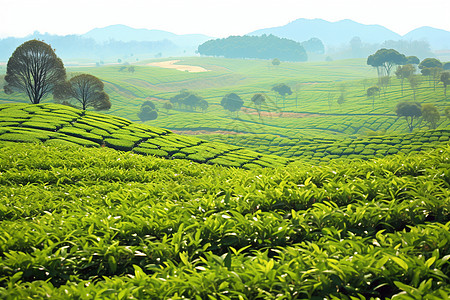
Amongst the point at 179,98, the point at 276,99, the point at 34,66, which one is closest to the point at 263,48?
the point at 276,99

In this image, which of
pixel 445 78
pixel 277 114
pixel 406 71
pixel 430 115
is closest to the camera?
pixel 430 115

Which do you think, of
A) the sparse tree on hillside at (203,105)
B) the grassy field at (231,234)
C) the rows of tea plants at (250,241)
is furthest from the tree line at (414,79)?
the rows of tea plants at (250,241)

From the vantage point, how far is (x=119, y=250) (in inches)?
150

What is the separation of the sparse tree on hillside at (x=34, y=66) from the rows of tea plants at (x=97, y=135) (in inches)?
400

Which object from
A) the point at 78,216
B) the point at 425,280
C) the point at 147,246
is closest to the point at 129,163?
the point at 78,216

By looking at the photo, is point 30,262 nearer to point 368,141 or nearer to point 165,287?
point 165,287

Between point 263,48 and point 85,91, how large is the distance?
493 ft

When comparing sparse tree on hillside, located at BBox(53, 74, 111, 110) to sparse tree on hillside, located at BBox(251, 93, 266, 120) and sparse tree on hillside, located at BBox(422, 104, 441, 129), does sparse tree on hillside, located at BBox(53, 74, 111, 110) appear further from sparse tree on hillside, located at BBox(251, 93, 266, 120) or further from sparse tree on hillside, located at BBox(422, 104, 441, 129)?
sparse tree on hillside, located at BBox(251, 93, 266, 120)

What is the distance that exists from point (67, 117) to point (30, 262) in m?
21.7

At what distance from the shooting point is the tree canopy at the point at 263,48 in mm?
173875

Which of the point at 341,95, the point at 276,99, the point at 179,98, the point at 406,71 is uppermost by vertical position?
the point at 406,71

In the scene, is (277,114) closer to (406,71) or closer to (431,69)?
(406,71)

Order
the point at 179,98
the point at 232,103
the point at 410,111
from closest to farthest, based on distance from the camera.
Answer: the point at 410,111
the point at 232,103
the point at 179,98

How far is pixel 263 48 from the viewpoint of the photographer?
6875 inches
